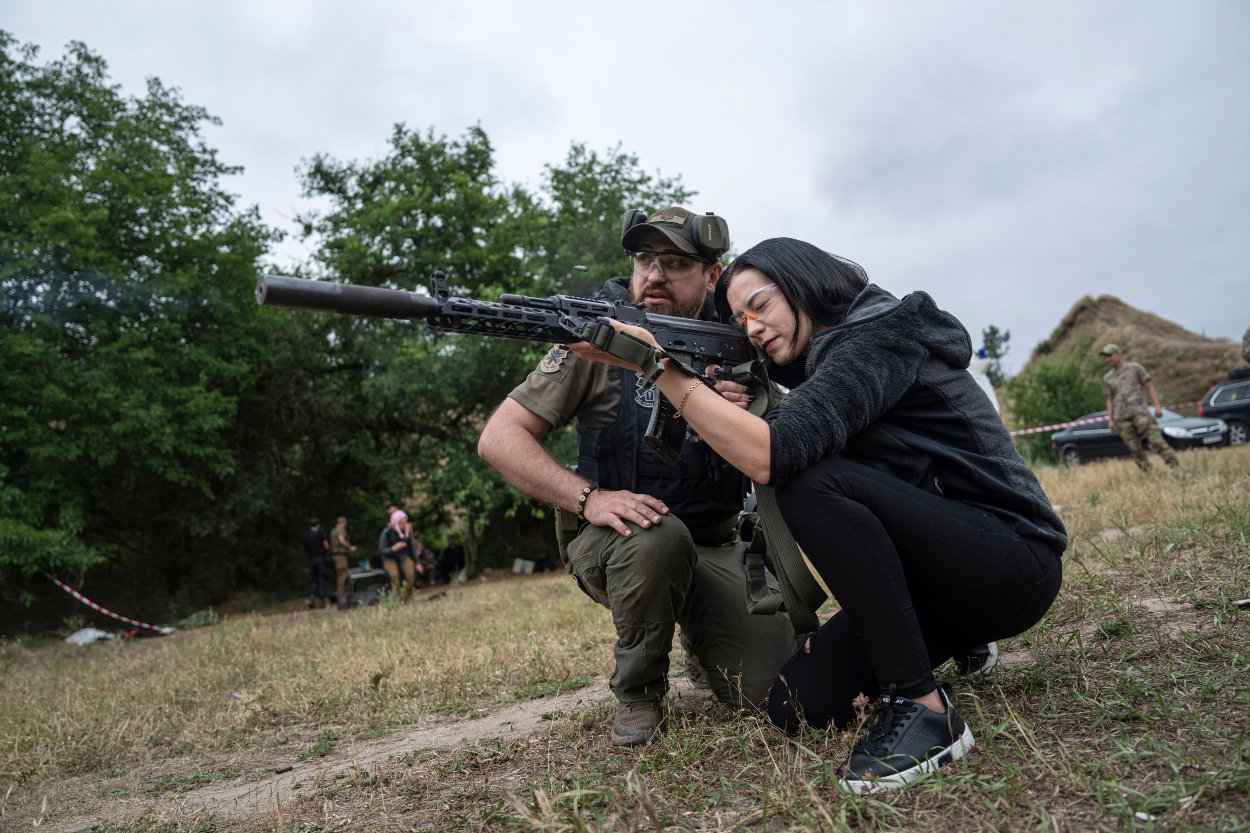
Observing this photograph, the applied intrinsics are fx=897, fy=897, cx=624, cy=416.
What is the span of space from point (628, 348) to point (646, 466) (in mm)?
850

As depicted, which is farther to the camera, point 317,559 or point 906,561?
point 317,559

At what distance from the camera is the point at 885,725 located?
2.45 metres

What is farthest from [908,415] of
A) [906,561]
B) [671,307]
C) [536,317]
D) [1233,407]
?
[1233,407]

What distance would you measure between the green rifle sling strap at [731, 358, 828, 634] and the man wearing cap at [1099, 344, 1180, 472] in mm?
10370

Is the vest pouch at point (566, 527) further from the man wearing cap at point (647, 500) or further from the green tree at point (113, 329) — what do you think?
the green tree at point (113, 329)

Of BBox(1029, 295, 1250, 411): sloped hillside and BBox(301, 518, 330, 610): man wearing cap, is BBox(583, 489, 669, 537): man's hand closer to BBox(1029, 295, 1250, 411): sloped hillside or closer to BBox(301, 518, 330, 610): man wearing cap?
BBox(301, 518, 330, 610): man wearing cap

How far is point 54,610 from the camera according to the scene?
66.4ft

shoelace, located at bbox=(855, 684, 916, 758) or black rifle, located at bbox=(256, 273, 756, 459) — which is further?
black rifle, located at bbox=(256, 273, 756, 459)

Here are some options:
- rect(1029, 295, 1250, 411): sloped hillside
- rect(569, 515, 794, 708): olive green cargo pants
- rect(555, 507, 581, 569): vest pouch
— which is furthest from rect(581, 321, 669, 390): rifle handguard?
rect(1029, 295, 1250, 411): sloped hillside

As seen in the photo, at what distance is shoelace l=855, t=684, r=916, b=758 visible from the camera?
2.40m

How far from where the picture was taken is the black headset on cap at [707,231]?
383cm

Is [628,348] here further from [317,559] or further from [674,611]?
[317,559]

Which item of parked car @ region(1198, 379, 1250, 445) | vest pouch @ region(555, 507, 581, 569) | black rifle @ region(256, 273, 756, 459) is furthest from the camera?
parked car @ region(1198, 379, 1250, 445)

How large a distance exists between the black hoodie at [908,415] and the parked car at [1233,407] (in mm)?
19596
